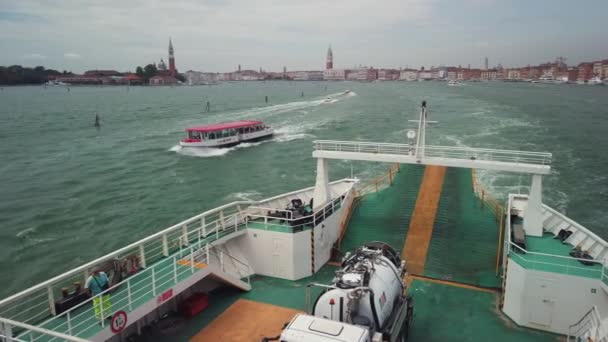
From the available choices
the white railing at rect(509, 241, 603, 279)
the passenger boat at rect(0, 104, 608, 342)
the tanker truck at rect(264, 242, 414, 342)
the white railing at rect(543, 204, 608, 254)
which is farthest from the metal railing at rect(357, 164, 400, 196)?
the tanker truck at rect(264, 242, 414, 342)

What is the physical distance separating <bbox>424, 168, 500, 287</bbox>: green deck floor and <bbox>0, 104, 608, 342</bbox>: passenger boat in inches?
1.9

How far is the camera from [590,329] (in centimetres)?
901

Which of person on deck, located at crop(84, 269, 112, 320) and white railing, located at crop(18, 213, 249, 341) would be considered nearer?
white railing, located at crop(18, 213, 249, 341)

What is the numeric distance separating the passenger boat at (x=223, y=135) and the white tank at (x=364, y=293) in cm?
4301

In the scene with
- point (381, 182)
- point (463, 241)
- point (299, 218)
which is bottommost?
point (463, 241)

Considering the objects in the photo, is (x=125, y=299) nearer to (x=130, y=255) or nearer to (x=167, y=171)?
(x=130, y=255)

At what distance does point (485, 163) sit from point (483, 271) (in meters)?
3.54

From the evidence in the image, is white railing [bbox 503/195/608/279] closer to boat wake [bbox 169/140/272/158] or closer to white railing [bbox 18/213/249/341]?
white railing [bbox 18/213/249/341]

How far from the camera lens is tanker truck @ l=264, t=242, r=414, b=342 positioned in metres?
6.64

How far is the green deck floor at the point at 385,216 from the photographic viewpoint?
49.2ft

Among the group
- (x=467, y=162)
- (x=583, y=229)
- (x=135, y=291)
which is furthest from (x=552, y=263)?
(x=135, y=291)

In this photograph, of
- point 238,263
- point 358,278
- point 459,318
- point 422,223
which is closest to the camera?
point 358,278

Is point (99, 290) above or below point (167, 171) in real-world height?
above

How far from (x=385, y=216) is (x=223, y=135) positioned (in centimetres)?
3928
